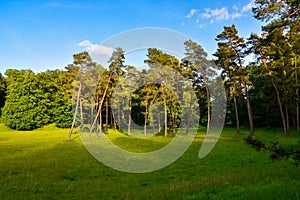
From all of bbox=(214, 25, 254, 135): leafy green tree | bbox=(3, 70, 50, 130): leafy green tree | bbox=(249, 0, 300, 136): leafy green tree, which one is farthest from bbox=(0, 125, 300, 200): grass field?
bbox=(3, 70, 50, 130): leafy green tree

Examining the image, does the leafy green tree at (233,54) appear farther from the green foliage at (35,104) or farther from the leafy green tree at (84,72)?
the green foliage at (35,104)

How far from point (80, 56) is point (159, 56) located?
13.4 metres

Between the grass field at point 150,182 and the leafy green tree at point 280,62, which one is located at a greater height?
the leafy green tree at point 280,62

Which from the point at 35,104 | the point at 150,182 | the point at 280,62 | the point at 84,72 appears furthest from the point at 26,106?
the point at 150,182

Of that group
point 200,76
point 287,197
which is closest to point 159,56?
point 200,76

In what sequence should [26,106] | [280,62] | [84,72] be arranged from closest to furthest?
[280,62], [84,72], [26,106]

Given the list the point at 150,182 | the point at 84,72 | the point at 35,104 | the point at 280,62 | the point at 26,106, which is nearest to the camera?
the point at 150,182

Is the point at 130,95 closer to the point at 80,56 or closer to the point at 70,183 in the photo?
the point at 80,56

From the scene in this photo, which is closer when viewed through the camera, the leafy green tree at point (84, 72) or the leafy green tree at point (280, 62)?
the leafy green tree at point (280, 62)

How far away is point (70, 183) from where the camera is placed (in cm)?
1255

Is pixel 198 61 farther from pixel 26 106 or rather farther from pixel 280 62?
pixel 26 106

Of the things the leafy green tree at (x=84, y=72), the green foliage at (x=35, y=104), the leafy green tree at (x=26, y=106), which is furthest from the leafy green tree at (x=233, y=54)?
the leafy green tree at (x=26, y=106)

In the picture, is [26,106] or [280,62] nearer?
[280,62]

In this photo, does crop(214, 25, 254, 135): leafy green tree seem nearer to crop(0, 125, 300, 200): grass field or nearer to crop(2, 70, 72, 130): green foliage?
crop(0, 125, 300, 200): grass field
